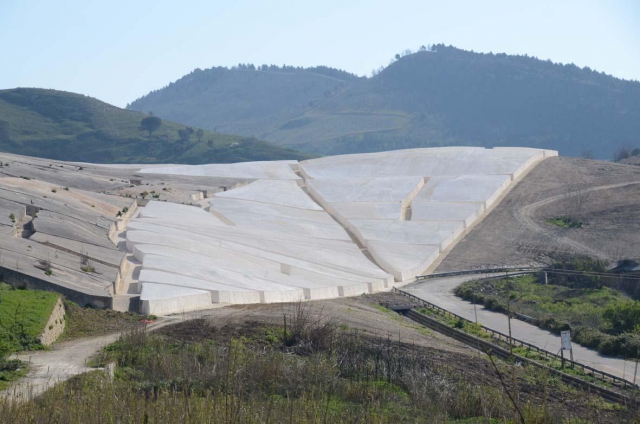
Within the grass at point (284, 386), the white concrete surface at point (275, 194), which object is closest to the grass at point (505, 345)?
the grass at point (284, 386)

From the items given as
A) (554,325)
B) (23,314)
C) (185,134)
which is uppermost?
(185,134)

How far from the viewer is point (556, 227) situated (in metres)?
44.1

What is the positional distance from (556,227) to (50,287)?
30743 millimetres

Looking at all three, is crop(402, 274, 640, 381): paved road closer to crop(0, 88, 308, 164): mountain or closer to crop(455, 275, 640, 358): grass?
crop(455, 275, 640, 358): grass

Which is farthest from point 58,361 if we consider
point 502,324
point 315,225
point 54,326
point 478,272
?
point 315,225

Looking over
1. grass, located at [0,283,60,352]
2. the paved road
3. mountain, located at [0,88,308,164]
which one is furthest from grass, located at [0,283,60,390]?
mountain, located at [0,88,308,164]

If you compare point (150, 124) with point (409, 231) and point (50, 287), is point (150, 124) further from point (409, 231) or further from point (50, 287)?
point (50, 287)

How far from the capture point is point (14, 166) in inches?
1812

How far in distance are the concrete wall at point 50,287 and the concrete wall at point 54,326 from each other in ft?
3.14

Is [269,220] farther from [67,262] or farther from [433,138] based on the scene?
[433,138]

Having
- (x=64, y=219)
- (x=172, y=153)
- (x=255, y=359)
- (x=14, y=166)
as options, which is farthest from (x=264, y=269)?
(x=172, y=153)

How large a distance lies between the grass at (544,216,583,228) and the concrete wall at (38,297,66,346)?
31362 mm

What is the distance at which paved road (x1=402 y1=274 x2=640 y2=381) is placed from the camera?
64.3 feet

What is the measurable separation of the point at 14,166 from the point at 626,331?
113ft
